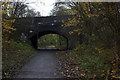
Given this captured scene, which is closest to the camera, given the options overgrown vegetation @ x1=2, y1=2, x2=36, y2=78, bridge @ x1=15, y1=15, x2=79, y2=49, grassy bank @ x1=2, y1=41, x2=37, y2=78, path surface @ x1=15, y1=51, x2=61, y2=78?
path surface @ x1=15, y1=51, x2=61, y2=78

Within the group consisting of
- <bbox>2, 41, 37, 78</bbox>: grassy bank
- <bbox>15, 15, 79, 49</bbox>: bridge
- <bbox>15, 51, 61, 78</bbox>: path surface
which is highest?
<bbox>15, 15, 79, 49</bbox>: bridge

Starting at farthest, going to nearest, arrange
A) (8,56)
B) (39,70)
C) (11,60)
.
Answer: (8,56)
(11,60)
(39,70)

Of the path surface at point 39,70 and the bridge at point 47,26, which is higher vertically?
the bridge at point 47,26

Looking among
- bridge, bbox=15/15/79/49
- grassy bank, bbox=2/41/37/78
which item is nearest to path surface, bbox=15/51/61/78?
grassy bank, bbox=2/41/37/78

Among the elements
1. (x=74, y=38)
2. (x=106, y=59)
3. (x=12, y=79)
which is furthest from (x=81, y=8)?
(x=74, y=38)

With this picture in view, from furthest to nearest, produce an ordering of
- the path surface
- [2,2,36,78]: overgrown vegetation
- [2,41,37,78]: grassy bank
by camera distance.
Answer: [2,41,37,78]: grassy bank
[2,2,36,78]: overgrown vegetation
the path surface

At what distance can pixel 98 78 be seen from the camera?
14.3 ft

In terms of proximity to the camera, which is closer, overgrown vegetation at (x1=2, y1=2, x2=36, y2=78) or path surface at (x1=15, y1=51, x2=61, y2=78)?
path surface at (x1=15, y1=51, x2=61, y2=78)

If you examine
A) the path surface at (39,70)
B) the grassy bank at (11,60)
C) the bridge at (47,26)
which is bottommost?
the path surface at (39,70)

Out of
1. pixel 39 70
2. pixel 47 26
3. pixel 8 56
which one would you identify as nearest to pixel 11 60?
pixel 8 56

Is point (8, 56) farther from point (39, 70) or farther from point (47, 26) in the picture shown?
point (47, 26)

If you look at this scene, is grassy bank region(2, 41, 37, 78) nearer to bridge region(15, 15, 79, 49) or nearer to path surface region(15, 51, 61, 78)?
path surface region(15, 51, 61, 78)

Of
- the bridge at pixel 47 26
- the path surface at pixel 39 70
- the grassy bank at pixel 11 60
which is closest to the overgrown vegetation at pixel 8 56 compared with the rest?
the grassy bank at pixel 11 60

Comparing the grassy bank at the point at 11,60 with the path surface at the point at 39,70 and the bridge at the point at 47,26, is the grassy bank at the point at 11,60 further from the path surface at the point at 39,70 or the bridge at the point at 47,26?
the bridge at the point at 47,26
